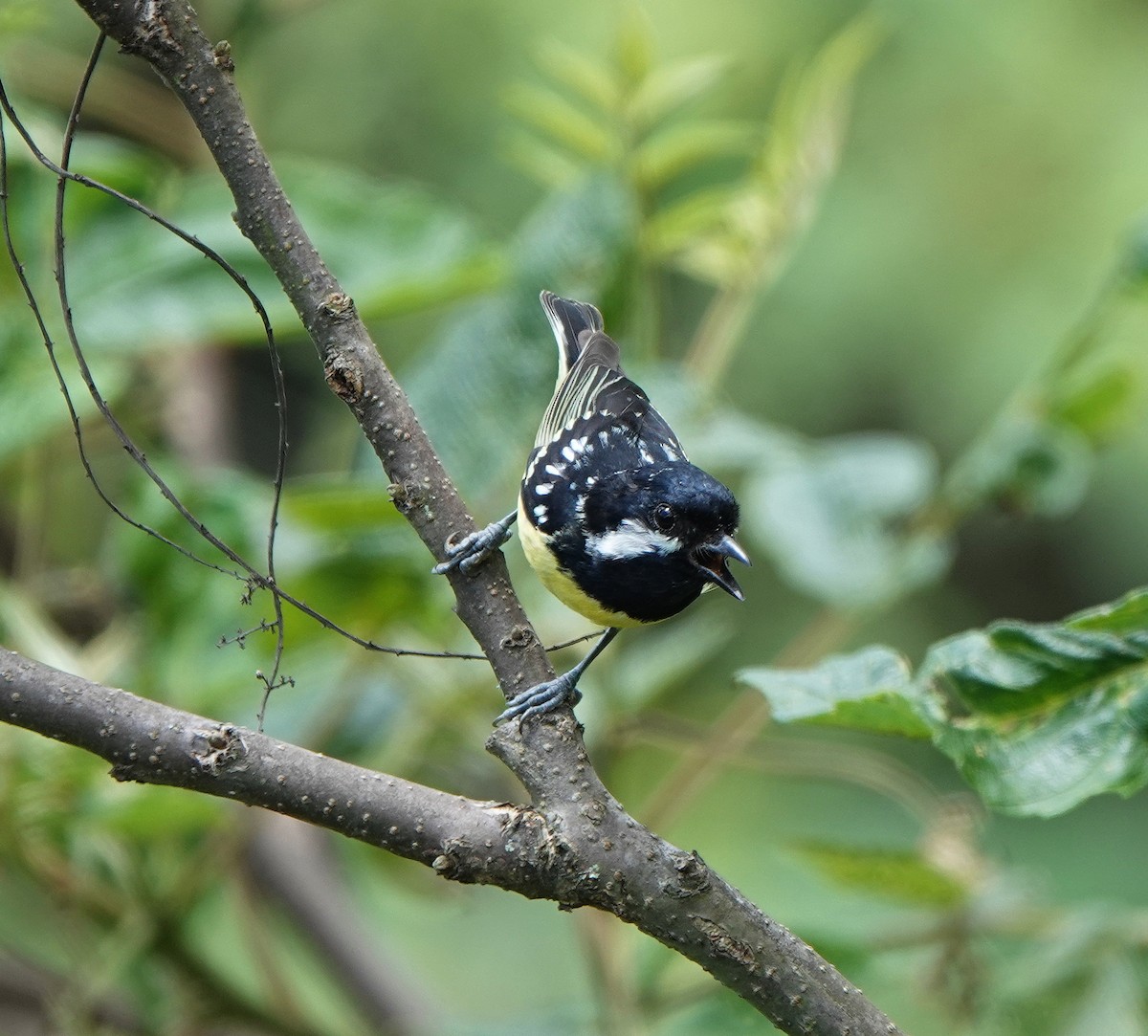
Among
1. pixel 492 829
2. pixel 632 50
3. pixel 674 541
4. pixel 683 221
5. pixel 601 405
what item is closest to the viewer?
pixel 492 829

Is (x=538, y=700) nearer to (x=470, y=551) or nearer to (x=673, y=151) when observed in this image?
(x=470, y=551)

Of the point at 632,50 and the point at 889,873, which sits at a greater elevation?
the point at 632,50

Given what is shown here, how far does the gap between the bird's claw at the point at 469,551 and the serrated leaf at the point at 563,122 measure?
1.21 meters

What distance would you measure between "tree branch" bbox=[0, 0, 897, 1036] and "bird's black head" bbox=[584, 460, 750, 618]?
411 mm

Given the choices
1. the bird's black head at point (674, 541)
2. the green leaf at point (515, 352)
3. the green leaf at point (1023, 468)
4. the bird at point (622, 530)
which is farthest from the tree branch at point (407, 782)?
the green leaf at point (1023, 468)

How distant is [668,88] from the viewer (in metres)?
2.35

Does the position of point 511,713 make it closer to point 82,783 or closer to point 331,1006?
point 82,783

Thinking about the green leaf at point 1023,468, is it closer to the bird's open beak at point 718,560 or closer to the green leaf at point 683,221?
the green leaf at point 683,221

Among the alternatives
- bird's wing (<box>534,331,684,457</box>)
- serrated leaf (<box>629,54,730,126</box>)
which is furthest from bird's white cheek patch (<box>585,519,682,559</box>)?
serrated leaf (<box>629,54,730,126</box>)

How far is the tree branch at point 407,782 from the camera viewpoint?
113 cm

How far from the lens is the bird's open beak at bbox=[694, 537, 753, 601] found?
1746mm

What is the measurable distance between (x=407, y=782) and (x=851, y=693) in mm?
513

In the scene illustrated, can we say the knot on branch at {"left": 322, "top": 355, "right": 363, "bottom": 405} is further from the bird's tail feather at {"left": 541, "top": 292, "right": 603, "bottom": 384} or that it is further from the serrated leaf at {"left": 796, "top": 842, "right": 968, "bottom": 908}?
the serrated leaf at {"left": 796, "top": 842, "right": 968, "bottom": 908}

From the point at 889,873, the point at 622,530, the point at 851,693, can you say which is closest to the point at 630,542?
the point at 622,530
